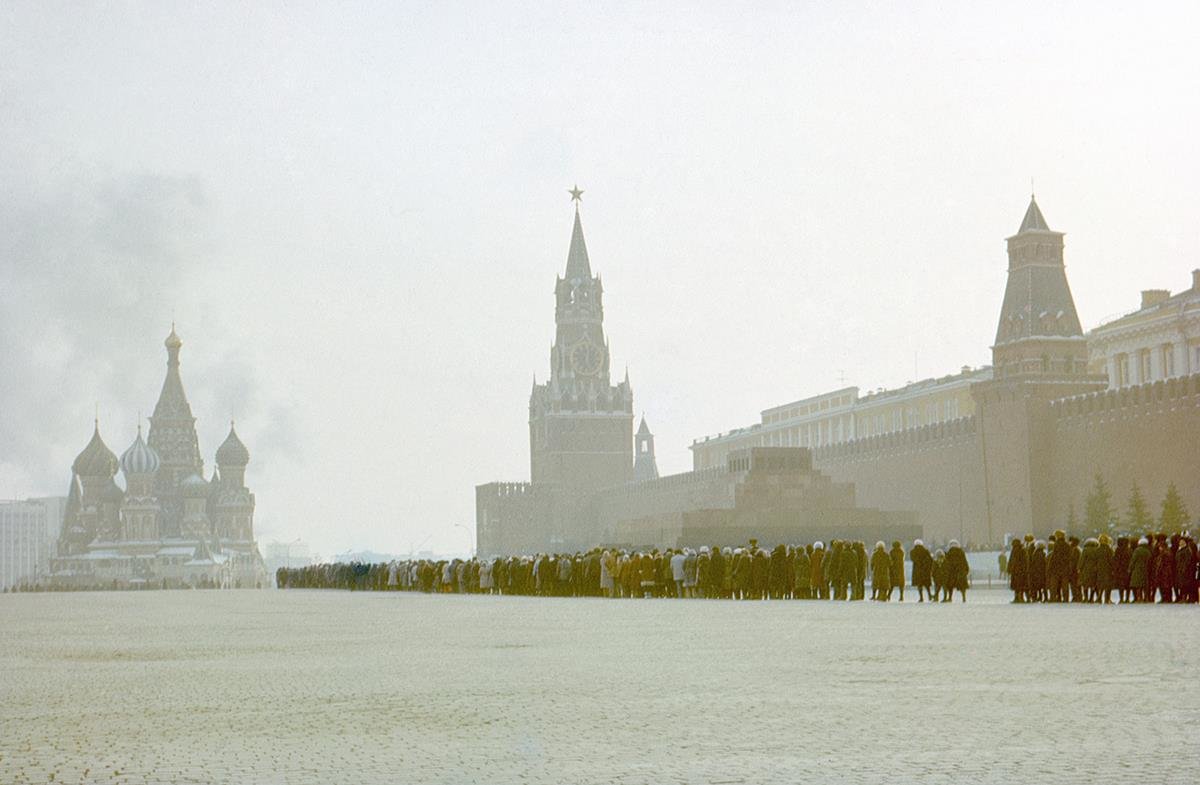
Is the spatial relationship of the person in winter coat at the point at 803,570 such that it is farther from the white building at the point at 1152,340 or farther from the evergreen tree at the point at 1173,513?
the white building at the point at 1152,340

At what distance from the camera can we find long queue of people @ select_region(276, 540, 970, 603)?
75.6 feet

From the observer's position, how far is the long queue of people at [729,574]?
2305 centimetres

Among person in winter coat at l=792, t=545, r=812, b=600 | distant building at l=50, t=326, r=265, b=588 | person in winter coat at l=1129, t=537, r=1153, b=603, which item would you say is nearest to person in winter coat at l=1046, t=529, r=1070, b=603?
person in winter coat at l=1129, t=537, r=1153, b=603

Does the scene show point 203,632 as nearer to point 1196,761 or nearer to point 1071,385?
point 1196,761

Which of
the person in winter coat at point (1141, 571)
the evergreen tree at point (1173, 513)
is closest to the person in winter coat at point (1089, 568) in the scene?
the person in winter coat at point (1141, 571)

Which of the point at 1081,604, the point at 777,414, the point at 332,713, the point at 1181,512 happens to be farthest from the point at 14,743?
the point at 777,414

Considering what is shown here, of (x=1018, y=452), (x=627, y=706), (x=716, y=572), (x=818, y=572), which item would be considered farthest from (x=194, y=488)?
(x=627, y=706)

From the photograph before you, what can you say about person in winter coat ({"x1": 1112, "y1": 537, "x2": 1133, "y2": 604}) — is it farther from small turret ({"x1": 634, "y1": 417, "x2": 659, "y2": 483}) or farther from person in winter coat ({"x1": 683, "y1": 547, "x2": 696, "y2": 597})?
small turret ({"x1": 634, "y1": 417, "x2": 659, "y2": 483})

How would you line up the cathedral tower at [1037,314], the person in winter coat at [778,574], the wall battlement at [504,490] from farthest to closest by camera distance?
the wall battlement at [504,490] < the cathedral tower at [1037,314] < the person in winter coat at [778,574]

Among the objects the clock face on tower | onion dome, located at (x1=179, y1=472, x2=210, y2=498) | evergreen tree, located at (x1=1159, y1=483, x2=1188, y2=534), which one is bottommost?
evergreen tree, located at (x1=1159, y1=483, x2=1188, y2=534)

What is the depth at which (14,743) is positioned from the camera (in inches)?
290

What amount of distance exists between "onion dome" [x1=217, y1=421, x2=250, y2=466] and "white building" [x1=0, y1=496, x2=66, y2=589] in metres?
61.7

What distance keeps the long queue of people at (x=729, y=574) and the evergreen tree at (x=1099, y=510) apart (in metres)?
13.0

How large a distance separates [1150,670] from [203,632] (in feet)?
34.2
